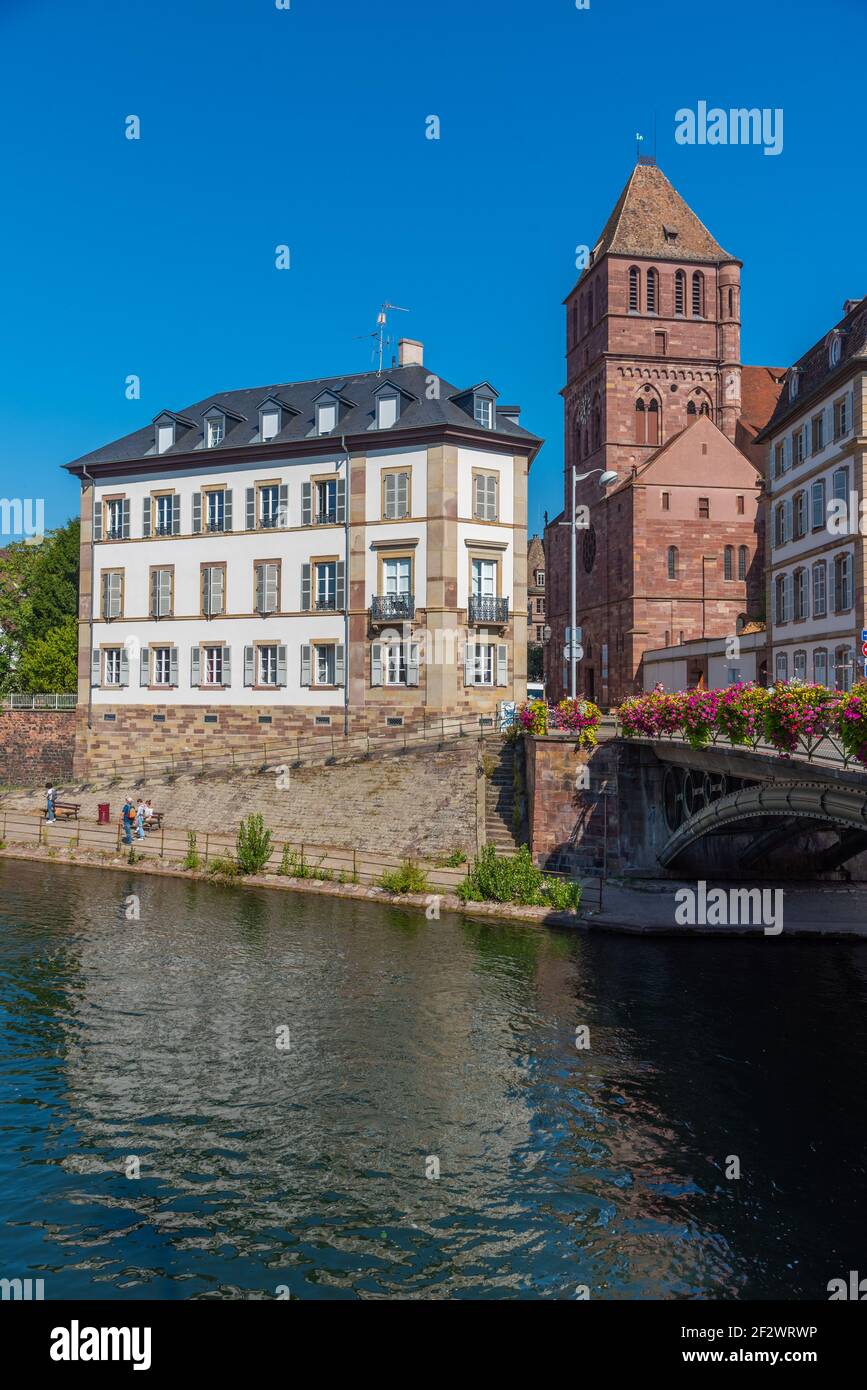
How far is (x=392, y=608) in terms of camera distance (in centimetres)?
4428

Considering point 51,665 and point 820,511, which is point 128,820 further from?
point 820,511

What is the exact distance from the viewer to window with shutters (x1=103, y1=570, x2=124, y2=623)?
51000 millimetres

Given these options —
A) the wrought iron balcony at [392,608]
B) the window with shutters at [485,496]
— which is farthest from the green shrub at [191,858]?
the window with shutters at [485,496]

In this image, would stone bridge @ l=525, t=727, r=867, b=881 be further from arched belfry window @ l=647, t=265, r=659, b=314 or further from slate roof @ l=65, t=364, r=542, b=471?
arched belfry window @ l=647, t=265, r=659, b=314

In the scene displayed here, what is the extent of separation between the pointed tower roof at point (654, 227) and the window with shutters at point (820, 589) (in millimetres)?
40703

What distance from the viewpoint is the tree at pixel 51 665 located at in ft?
200

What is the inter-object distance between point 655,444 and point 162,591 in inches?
1451

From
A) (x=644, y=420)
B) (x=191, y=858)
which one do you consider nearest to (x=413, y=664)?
(x=191, y=858)

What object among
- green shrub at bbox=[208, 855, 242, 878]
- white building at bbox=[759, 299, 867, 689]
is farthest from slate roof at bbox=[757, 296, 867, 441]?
green shrub at bbox=[208, 855, 242, 878]

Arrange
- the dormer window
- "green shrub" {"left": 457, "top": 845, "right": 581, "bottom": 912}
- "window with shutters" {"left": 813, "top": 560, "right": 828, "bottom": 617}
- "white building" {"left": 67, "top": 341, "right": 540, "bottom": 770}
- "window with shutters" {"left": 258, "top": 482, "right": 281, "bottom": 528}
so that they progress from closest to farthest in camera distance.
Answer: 1. "green shrub" {"left": 457, "top": 845, "right": 581, "bottom": 912}
2. "window with shutters" {"left": 813, "top": 560, "right": 828, "bottom": 617}
3. "white building" {"left": 67, "top": 341, "right": 540, "bottom": 770}
4. the dormer window
5. "window with shutters" {"left": 258, "top": 482, "right": 281, "bottom": 528}

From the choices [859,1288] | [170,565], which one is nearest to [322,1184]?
[859,1288]

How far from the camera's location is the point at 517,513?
45781 mm

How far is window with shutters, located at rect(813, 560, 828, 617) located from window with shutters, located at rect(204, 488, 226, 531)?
86.9 ft

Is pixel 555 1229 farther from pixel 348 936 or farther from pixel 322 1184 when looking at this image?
pixel 348 936
